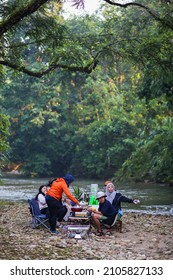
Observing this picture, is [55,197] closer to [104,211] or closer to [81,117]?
[104,211]

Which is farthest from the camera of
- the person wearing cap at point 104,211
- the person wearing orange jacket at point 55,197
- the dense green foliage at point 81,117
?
the dense green foliage at point 81,117

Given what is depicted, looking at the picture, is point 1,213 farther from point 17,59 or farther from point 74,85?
point 74,85

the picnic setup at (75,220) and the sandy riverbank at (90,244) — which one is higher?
the picnic setup at (75,220)

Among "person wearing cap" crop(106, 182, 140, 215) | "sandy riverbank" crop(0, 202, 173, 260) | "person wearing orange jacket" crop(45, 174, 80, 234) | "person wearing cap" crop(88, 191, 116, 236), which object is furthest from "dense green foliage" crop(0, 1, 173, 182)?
"person wearing orange jacket" crop(45, 174, 80, 234)

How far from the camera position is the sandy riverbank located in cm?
855

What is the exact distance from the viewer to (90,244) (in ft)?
32.4

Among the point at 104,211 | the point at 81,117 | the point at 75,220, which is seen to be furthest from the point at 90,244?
the point at 81,117

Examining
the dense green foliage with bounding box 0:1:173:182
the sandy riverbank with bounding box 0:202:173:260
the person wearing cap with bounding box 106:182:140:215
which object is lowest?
the sandy riverbank with bounding box 0:202:173:260

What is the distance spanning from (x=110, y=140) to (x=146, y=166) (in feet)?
55.8

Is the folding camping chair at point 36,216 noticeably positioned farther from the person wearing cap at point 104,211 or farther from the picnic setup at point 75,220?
the person wearing cap at point 104,211

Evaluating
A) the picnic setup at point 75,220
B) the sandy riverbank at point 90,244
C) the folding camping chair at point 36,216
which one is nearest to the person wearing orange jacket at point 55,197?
the picnic setup at point 75,220

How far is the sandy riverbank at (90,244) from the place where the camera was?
337 inches

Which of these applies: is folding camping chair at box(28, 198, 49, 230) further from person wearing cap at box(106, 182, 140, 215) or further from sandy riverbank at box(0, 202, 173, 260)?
person wearing cap at box(106, 182, 140, 215)

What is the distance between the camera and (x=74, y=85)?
47.0 meters
